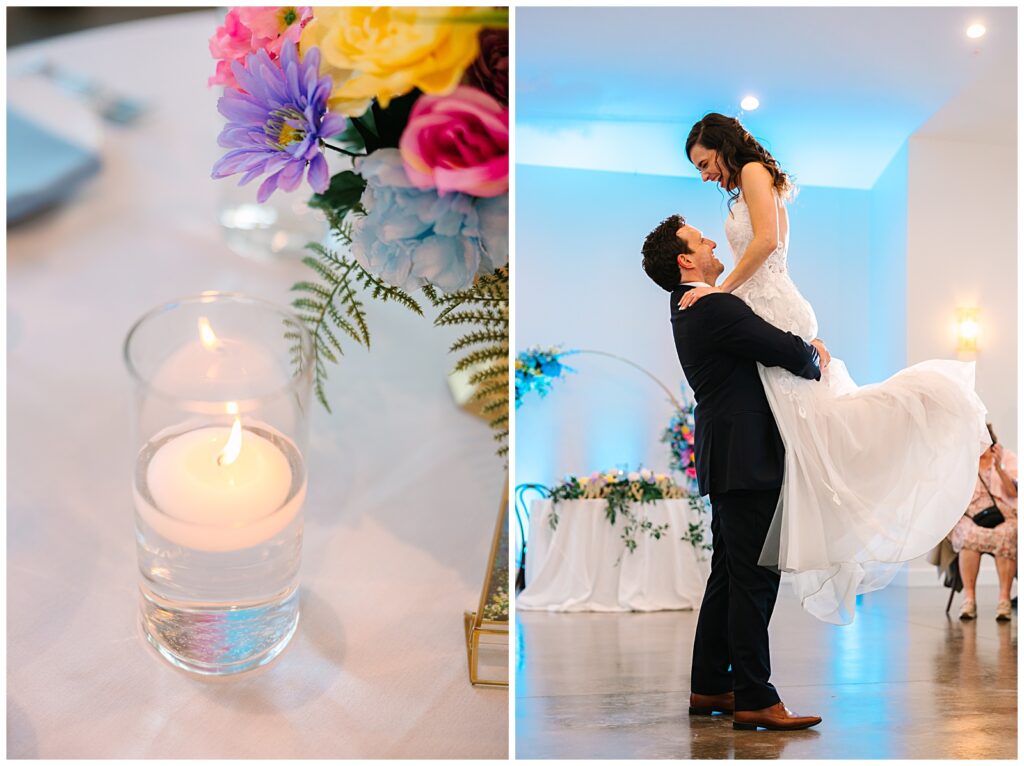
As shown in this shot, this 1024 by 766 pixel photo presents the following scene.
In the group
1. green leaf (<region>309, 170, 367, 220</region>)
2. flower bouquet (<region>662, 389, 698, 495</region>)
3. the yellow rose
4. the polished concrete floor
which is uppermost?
the yellow rose

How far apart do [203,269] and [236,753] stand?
2.65 feet

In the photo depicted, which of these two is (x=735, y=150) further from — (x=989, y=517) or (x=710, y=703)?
(x=989, y=517)

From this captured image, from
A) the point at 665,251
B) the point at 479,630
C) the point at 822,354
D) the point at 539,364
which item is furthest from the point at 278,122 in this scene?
the point at 539,364

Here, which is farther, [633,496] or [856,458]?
[633,496]

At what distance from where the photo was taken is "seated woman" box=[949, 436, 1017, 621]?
6.79 ft

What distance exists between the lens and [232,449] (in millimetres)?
1305

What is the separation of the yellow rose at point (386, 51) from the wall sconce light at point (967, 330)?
1.20 meters

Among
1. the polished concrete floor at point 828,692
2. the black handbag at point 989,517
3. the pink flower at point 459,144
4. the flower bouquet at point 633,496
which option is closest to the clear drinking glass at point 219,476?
the pink flower at point 459,144

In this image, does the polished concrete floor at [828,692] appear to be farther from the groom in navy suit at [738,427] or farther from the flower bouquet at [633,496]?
the flower bouquet at [633,496]

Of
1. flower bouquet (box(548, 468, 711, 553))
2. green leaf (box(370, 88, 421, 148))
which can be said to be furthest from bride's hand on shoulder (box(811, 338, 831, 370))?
flower bouquet (box(548, 468, 711, 553))

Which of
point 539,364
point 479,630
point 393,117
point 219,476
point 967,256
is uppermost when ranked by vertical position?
point 393,117

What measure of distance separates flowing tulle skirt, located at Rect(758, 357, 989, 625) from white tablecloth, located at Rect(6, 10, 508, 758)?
1.92ft

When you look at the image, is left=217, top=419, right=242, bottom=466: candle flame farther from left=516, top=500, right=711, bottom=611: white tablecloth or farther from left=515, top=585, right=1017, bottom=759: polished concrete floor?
left=516, top=500, right=711, bottom=611: white tablecloth

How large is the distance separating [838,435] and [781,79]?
724 millimetres
